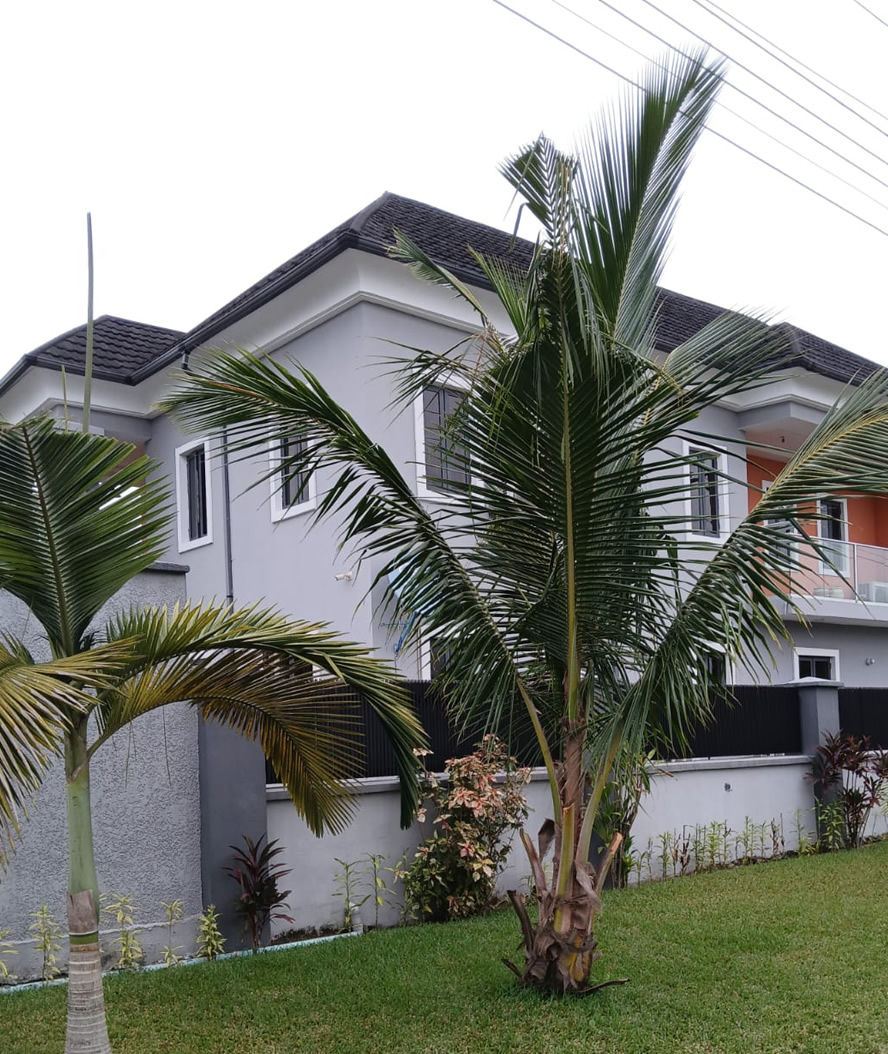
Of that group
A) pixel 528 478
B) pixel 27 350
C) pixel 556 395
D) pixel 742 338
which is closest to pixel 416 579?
pixel 528 478

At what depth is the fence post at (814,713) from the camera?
13.4m

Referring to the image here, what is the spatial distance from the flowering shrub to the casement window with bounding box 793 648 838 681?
1198cm

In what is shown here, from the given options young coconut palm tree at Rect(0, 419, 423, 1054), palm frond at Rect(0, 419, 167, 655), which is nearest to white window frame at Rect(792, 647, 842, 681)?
young coconut palm tree at Rect(0, 419, 423, 1054)

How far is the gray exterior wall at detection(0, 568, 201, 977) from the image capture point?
7.02 meters

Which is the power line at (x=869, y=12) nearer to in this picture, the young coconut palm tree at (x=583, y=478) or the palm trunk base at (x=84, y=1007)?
the young coconut palm tree at (x=583, y=478)

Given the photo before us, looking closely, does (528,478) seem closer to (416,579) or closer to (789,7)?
(416,579)

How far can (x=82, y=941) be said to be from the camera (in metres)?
4.70

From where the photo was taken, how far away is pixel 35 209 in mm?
9570

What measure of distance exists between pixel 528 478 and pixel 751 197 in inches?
230

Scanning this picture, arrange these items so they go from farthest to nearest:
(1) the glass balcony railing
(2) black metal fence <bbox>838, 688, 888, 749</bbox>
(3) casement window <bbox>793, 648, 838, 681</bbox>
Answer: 1. (3) casement window <bbox>793, 648, 838, 681</bbox>
2. (1) the glass balcony railing
3. (2) black metal fence <bbox>838, 688, 888, 749</bbox>

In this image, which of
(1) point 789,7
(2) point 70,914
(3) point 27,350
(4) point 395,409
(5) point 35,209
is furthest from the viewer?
(3) point 27,350

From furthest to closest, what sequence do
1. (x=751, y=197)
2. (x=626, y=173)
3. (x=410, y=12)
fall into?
1. (x=751, y=197)
2. (x=410, y=12)
3. (x=626, y=173)

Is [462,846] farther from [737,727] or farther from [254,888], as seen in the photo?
[737,727]

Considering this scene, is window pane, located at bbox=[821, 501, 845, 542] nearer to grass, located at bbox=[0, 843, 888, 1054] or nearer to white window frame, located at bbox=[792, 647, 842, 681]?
white window frame, located at bbox=[792, 647, 842, 681]
